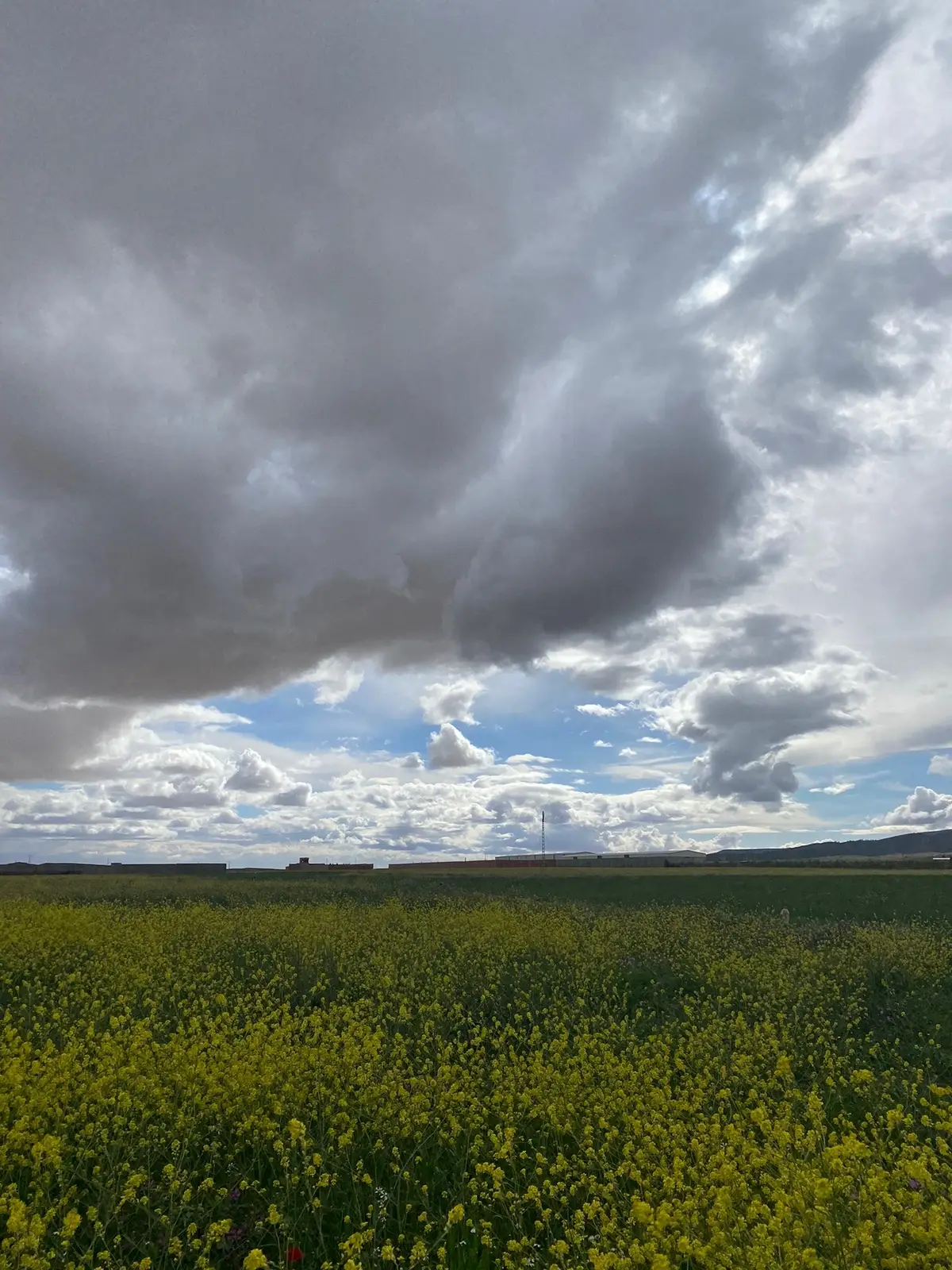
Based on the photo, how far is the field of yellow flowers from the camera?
19.1ft

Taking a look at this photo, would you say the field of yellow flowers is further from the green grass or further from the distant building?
the distant building

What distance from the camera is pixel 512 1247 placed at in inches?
227

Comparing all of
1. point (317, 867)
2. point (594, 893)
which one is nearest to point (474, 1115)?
point (594, 893)

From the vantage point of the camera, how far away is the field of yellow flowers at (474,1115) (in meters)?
5.82

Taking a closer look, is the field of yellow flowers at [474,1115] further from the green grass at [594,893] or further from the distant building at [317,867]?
the distant building at [317,867]

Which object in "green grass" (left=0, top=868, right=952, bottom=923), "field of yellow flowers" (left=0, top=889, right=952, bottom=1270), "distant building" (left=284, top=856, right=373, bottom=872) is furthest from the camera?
"distant building" (left=284, top=856, right=373, bottom=872)

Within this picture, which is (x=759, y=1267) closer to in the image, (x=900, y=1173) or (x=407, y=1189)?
(x=900, y=1173)

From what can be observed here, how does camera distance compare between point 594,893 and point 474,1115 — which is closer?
point 474,1115

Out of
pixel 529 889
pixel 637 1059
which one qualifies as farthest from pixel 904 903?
pixel 637 1059

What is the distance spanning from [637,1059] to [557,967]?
23.5 ft

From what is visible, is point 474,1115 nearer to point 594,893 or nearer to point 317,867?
point 594,893

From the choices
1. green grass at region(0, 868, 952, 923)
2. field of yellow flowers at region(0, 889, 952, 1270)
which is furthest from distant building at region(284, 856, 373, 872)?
field of yellow flowers at region(0, 889, 952, 1270)

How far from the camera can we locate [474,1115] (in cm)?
855

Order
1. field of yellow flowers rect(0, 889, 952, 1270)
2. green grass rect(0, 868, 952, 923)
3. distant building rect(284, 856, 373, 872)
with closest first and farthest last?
1. field of yellow flowers rect(0, 889, 952, 1270)
2. green grass rect(0, 868, 952, 923)
3. distant building rect(284, 856, 373, 872)
